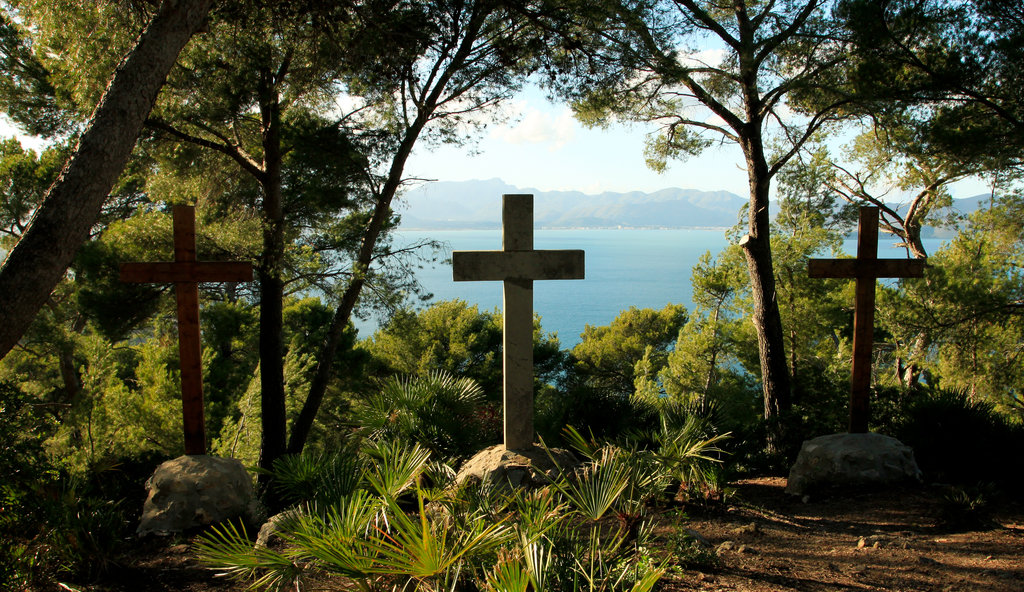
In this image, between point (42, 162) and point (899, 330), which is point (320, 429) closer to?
point (42, 162)

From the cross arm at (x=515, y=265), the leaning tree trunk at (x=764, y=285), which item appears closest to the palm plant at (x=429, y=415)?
the cross arm at (x=515, y=265)

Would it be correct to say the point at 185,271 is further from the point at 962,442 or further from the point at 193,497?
the point at 962,442

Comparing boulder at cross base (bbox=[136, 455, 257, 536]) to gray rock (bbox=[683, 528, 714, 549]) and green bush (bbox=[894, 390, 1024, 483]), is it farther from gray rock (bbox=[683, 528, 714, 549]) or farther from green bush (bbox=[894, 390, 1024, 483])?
green bush (bbox=[894, 390, 1024, 483])

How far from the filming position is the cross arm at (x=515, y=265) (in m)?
5.07

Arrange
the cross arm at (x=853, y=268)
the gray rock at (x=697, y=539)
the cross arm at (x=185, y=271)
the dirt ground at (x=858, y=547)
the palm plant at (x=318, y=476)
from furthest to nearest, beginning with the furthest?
1. the cross arm at (x=853, y=268)
2. the cross arm at (x=185, y=271)
3. the palm plant at (x=318, y=476)
4. the gray rock at (x=697, y=539)
5. the dirt ground at (x=858, y=547)

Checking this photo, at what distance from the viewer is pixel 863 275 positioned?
6012mm

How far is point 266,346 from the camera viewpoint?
9.00 metres

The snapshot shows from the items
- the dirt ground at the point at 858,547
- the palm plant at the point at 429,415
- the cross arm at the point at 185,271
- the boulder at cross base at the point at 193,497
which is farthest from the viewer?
the palm plant at the point at 429,415

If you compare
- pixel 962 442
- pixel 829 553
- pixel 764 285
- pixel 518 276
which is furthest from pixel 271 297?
pixel 962 442

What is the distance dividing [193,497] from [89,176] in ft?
8.30

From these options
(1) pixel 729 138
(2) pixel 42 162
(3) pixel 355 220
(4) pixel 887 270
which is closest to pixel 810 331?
(1) pixel 729 138

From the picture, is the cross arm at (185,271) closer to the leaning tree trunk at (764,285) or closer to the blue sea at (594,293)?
the leaning tree trunk at (764,285)

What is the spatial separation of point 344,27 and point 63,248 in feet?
16.6

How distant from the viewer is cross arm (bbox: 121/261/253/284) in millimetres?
5375
